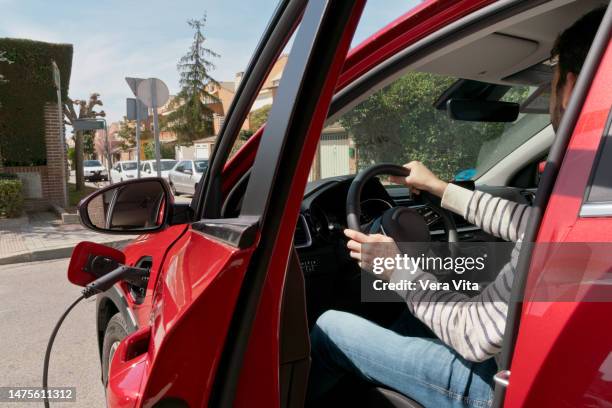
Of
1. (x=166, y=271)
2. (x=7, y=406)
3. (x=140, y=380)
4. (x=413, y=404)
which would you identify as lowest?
(x=7, y=406)

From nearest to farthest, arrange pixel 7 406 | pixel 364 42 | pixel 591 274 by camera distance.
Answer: pixel 591 274, pixel 364 42, pixel 7 406

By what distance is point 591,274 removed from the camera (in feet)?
2.65

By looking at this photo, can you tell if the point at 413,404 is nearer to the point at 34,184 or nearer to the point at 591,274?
the point at 591,274

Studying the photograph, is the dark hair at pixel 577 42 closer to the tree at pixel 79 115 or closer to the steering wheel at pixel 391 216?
the steering wheel at pixel 391 216

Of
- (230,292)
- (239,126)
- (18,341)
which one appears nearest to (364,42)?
(239,126)

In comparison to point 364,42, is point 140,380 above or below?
below

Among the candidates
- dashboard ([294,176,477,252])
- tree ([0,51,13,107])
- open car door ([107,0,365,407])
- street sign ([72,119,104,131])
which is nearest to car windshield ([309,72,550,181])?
dashboard ([294,176,477,252])

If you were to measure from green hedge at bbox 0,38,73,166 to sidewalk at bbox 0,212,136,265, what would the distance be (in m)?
2.68

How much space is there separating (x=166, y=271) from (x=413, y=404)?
2.80 ft

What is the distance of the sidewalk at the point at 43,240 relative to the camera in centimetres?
745

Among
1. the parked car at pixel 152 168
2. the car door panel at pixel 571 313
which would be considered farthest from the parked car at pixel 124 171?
the car door panel at pixel 571 313

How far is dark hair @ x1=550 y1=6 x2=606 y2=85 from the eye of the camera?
4.08 ft

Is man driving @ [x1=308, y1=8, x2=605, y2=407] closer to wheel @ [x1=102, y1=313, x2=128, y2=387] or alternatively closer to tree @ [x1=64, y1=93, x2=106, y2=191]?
wheel @ [x1=102, y1=313, x2=128, y2=387]

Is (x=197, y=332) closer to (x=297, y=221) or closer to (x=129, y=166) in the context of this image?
(x=297, y=221)
